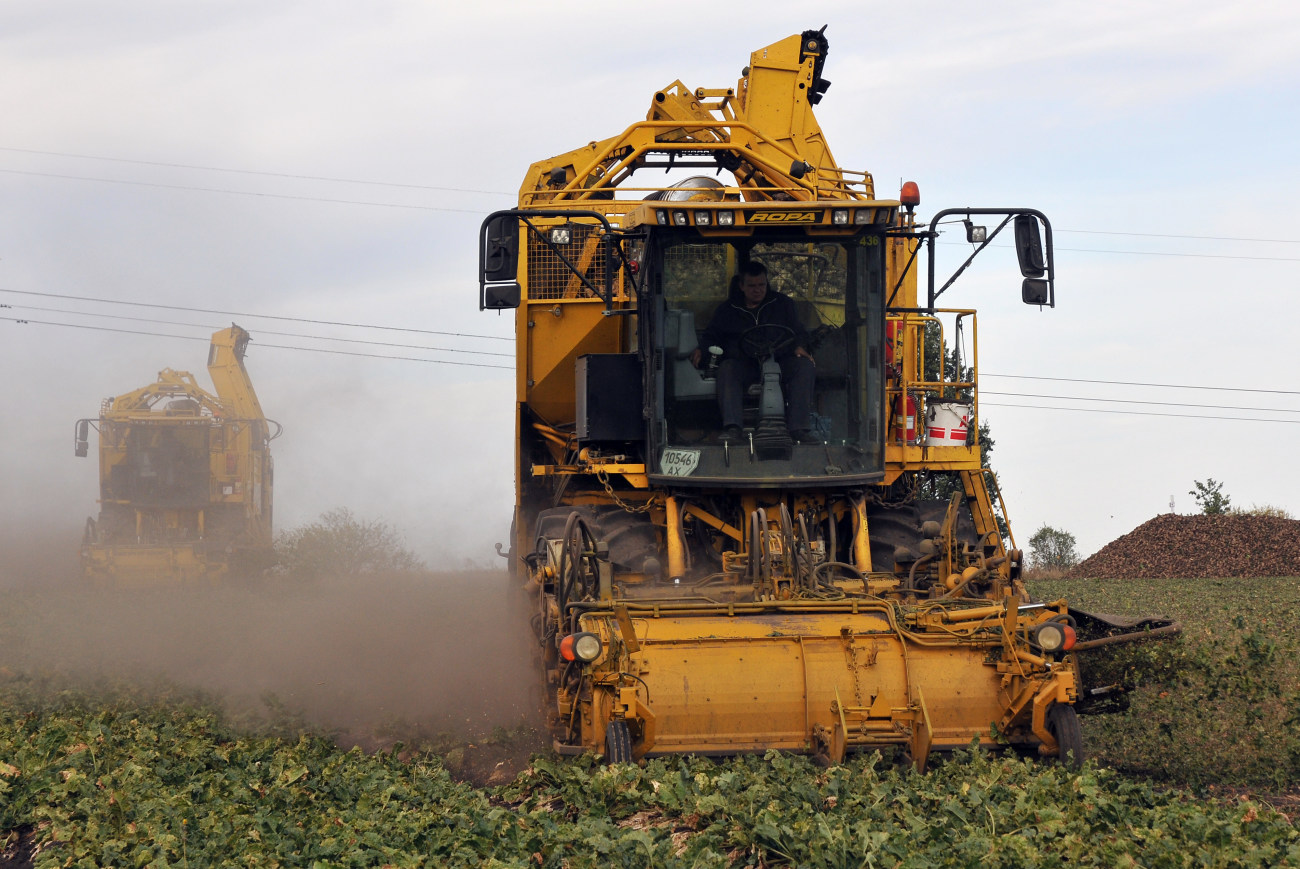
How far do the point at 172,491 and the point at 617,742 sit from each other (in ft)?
68.7

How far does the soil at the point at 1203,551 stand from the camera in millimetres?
27266

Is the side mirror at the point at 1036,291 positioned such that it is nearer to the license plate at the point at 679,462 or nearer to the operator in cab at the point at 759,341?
the operator in cab at the point at 759,341

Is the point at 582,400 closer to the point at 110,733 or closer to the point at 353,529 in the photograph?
the point at 110,733

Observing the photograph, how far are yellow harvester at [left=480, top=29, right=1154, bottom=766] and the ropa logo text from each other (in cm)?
2

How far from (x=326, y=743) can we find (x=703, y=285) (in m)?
3.77

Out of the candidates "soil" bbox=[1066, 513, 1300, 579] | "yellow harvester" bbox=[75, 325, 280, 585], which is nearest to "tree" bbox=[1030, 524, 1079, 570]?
"soil" bbox=[1066, 513, 1300, 579]

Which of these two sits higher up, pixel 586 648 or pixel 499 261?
pixel 499 261

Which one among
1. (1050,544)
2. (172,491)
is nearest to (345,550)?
(172,491)

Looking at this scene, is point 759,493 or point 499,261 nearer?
point 499,261

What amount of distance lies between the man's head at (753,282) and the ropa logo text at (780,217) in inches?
13.7

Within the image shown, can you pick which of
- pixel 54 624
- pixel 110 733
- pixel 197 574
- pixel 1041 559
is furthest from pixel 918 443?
pixel 1041 559

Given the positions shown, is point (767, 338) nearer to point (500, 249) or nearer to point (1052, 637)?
point (500, 249)

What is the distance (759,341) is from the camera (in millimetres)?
9016

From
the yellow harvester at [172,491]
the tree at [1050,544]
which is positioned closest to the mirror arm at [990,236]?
the yellow harvester at [172,491]
